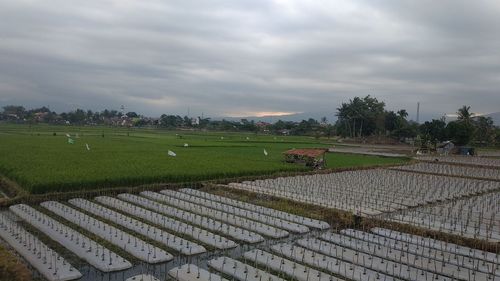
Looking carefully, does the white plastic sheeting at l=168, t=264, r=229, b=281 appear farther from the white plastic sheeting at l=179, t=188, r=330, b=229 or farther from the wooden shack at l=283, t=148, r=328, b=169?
the wooden shack at l=283, t=148, r=328, b=169

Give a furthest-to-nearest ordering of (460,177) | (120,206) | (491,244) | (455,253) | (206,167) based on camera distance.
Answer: (460,177), (206,167), (120,206), (491,244), (455,253)

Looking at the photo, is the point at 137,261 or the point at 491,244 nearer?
the point at 137,261

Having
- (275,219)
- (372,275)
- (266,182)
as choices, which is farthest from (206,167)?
(372,275)

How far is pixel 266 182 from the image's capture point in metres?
19.8

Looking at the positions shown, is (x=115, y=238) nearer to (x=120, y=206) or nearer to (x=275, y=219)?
(x=120, y=206)

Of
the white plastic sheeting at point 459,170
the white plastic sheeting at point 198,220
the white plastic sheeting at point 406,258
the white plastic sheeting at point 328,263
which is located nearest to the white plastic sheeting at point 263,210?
the white plastic sheeting at point 406,258

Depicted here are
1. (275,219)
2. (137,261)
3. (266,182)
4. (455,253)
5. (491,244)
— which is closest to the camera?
→ (137,261)

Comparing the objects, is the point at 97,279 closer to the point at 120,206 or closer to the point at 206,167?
the point at 120,206

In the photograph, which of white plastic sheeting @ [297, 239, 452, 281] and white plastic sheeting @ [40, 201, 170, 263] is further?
white plastic sheeting @ [40, 201, 170, 263]

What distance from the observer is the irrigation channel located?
853cm

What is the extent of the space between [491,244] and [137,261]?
875cm

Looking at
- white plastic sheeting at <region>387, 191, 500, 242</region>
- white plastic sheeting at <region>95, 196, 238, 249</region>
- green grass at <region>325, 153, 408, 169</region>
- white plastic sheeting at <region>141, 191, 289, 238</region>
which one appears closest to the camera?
white plastic sheeting at <region>95, 196, 238, 249</region>

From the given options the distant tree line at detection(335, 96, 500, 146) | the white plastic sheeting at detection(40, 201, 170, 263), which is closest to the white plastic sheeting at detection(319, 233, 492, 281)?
the white plastic sheeting at detection(40, 201, 170, 263)

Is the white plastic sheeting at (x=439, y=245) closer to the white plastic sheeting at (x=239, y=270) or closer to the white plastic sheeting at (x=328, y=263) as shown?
the white plastic sheeting at (x=328, y=263)
